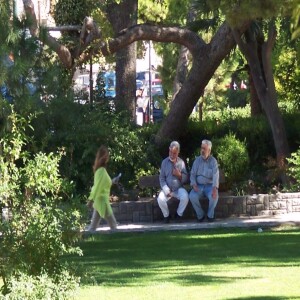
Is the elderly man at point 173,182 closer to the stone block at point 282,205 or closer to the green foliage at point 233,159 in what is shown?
the stone block at point 282,205

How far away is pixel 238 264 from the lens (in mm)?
12711

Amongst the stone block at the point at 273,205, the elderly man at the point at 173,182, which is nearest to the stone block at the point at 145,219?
the elderly man at the point at 173,182

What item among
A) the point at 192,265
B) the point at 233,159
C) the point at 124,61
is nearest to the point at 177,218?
the point at 233,159

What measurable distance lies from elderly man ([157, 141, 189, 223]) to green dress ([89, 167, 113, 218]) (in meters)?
1.69

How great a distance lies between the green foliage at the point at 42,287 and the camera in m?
8.30

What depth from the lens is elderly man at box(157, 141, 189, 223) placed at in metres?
17.8

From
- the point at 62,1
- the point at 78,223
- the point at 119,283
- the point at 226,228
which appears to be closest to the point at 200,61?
the point at 62,1

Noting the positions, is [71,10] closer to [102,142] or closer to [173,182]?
[102,142]

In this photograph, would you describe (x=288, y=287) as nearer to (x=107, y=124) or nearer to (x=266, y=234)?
(x=266, y=234)

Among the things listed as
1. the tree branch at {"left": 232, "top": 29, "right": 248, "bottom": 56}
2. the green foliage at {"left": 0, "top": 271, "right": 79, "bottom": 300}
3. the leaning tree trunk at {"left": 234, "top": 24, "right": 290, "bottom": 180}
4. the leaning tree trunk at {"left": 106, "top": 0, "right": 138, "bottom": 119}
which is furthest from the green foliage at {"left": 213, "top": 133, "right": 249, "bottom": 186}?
the green foliage at {"left": 0, "top": 271, "right": 79, "bottom": 300}

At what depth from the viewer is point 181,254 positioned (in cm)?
1388

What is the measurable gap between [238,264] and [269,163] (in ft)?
27.8

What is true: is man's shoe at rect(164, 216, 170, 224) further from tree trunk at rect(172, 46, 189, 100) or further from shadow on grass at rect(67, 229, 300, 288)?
tree trunk at rect(172, 46, 189, 100)

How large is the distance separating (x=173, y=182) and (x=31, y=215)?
9554 millimetres
